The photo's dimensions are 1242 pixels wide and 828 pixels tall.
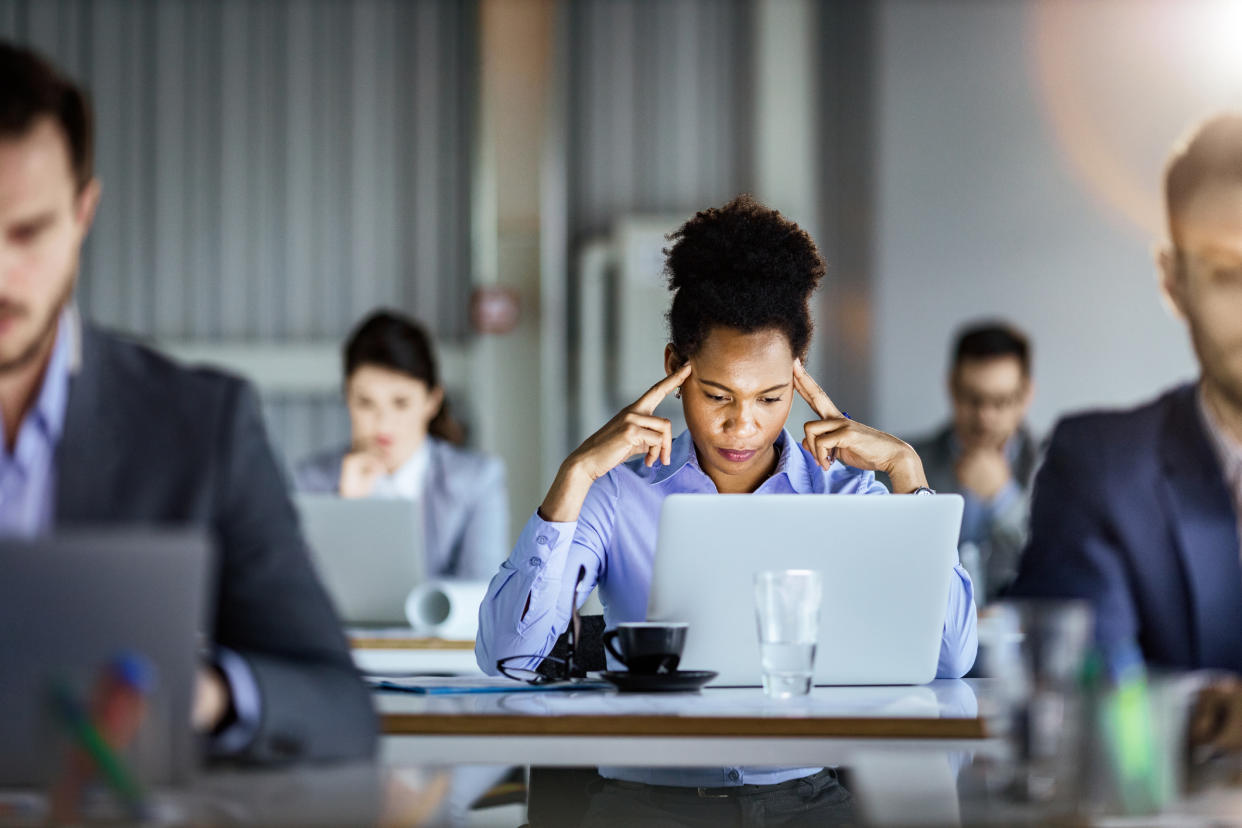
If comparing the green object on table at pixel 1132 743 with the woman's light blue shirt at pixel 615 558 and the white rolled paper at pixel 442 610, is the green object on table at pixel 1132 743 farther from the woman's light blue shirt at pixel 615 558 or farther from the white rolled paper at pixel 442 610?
the white rolled paper at pixel 442 610

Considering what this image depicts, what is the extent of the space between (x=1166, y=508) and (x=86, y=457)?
1285 millimetres

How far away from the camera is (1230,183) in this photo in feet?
6.15

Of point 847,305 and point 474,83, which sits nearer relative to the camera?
point 847,305

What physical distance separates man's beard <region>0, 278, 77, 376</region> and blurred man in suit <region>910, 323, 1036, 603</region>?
3.01 meters

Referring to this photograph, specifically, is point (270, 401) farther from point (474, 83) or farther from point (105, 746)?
point (105, 746)

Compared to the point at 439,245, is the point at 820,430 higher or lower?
lower

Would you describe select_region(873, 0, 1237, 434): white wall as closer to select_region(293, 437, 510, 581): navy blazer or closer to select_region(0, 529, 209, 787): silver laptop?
select_region(293, 437, 510, 581): navy blazer

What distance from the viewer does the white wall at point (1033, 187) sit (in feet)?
16.1

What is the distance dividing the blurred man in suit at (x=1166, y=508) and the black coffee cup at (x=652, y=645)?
467 millimetres

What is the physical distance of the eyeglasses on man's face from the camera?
1807 mm

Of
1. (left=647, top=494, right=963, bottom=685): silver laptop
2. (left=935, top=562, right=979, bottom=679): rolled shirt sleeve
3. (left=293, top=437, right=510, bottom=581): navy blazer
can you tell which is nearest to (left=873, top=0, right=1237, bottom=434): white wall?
(left=293, top=437, right=510, bottom=581): navy blazer

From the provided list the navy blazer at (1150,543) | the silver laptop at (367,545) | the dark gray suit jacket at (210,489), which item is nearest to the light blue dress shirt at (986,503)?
the silver laptop at (367,545)

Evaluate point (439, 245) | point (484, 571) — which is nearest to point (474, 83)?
point (439, 245)

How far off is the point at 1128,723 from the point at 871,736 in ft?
1.24
